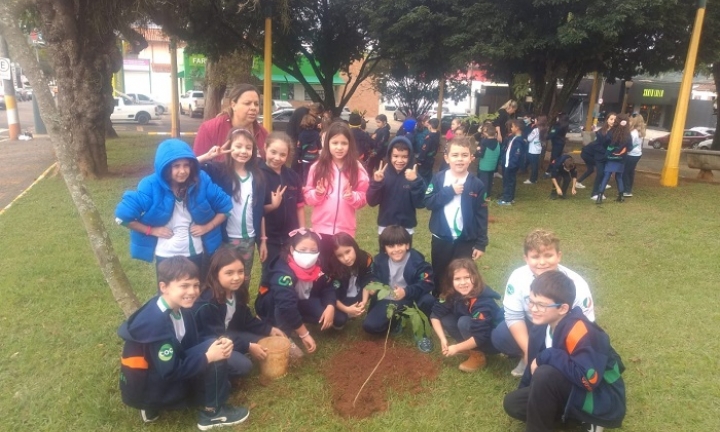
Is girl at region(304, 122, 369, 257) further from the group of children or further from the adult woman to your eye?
the adult woman

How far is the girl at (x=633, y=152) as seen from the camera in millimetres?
9180

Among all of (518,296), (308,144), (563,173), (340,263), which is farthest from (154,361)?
(563,173)

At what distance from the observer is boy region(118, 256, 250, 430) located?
2627mm

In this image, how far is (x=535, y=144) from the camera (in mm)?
10445

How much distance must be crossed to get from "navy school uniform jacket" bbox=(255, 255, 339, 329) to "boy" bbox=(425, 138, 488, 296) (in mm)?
993

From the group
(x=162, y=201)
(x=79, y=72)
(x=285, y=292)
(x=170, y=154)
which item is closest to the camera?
(x=170, y=154)

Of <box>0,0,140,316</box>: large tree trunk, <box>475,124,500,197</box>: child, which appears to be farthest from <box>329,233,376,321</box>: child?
<box>475,124,500,197</box>: child

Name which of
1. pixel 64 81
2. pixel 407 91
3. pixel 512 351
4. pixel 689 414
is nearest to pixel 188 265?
pixel 512 351

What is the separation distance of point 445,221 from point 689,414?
1.97 m

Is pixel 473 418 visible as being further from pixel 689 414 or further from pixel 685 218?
pixel 685 218

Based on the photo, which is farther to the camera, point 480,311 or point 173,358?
point 480,311

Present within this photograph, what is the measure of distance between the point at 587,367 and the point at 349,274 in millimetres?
1851

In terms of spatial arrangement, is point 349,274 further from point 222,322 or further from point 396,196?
point 222,322

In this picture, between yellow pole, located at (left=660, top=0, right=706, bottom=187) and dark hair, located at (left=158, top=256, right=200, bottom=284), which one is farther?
yellow pole, located at (left=660, top=0, right=706, bottom=187)
